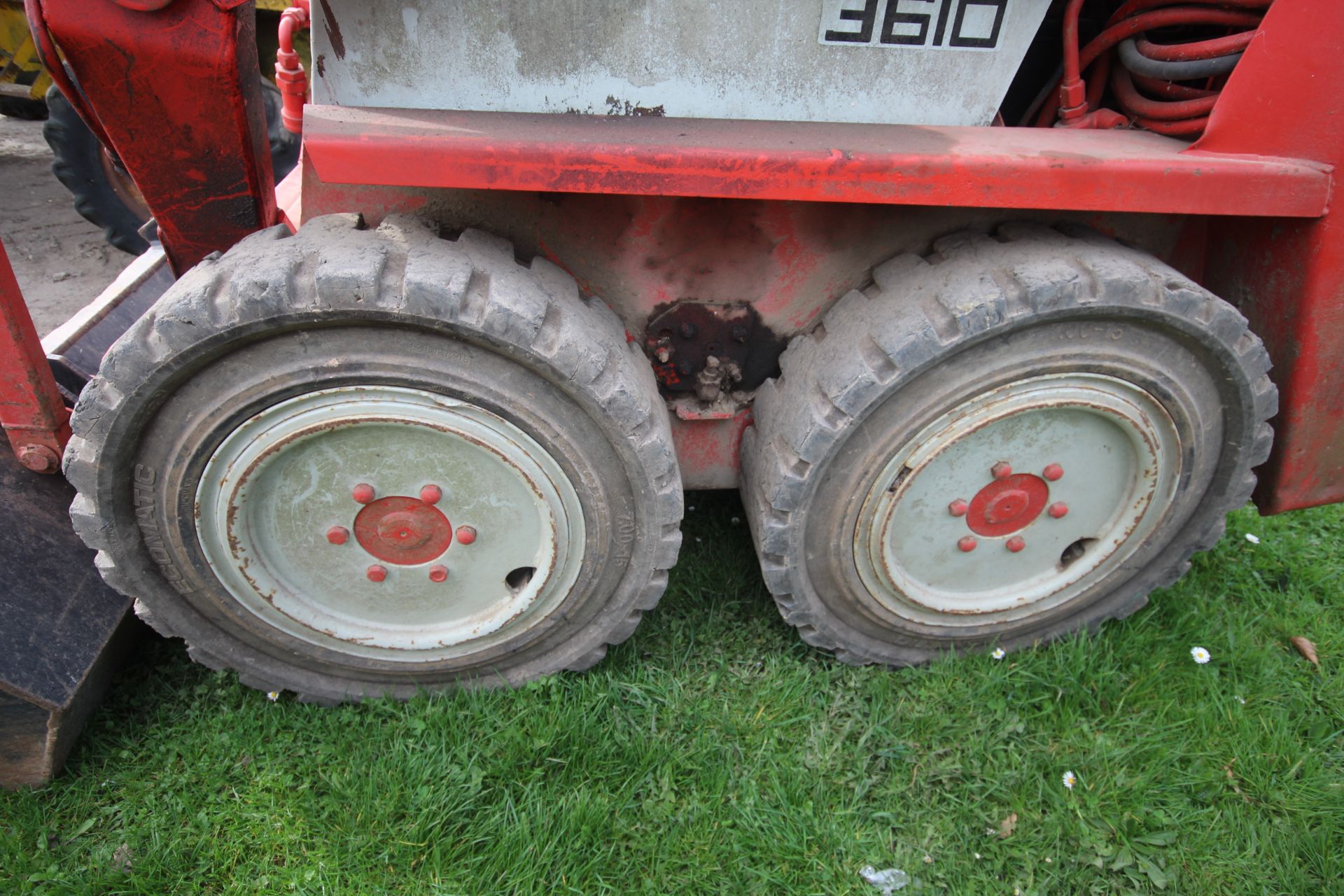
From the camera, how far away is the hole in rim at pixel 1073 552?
235cm

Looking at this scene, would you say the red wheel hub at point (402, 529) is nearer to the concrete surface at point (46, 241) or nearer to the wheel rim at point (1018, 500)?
the wheel rim at point (1018, 500)

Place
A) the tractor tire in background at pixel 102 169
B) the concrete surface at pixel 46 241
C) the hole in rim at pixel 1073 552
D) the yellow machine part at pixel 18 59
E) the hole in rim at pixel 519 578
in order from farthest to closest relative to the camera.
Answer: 1. the yellow machine part at pixel 18 59
2. the concrete surface at pixel 46 241
3. the tractor tire in background at pixel 102 169
4. the hole in rim at pixel 1073 552
5. the hole in rim at pixel 519 578

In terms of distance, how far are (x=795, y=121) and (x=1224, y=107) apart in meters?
0.90

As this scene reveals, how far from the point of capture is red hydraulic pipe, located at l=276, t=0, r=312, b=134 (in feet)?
5.99

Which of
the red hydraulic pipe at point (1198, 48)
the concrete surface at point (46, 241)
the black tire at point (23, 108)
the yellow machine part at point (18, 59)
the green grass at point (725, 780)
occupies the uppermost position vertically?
the red hydraulic pipe at point (1198, 48)

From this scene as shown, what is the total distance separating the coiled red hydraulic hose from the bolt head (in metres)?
2.51

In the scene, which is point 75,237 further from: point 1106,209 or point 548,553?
point 1106,209

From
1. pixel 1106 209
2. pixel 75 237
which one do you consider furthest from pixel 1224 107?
pixel 75 237

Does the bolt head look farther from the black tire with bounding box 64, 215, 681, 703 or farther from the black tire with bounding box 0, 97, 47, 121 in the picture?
the black tire with bounding box 0, 97, 47, 121

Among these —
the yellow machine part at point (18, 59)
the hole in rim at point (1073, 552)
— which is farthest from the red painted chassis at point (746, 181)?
the yellow machine part at point (18, 59)

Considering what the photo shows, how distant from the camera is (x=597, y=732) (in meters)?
2.17

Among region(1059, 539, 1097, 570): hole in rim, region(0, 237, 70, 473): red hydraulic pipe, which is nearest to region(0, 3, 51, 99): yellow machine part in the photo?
region(0, 237, 70, 473): red hydraulic pipe

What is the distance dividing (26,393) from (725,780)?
1837mm

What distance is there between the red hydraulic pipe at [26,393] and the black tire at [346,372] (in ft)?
0.97
